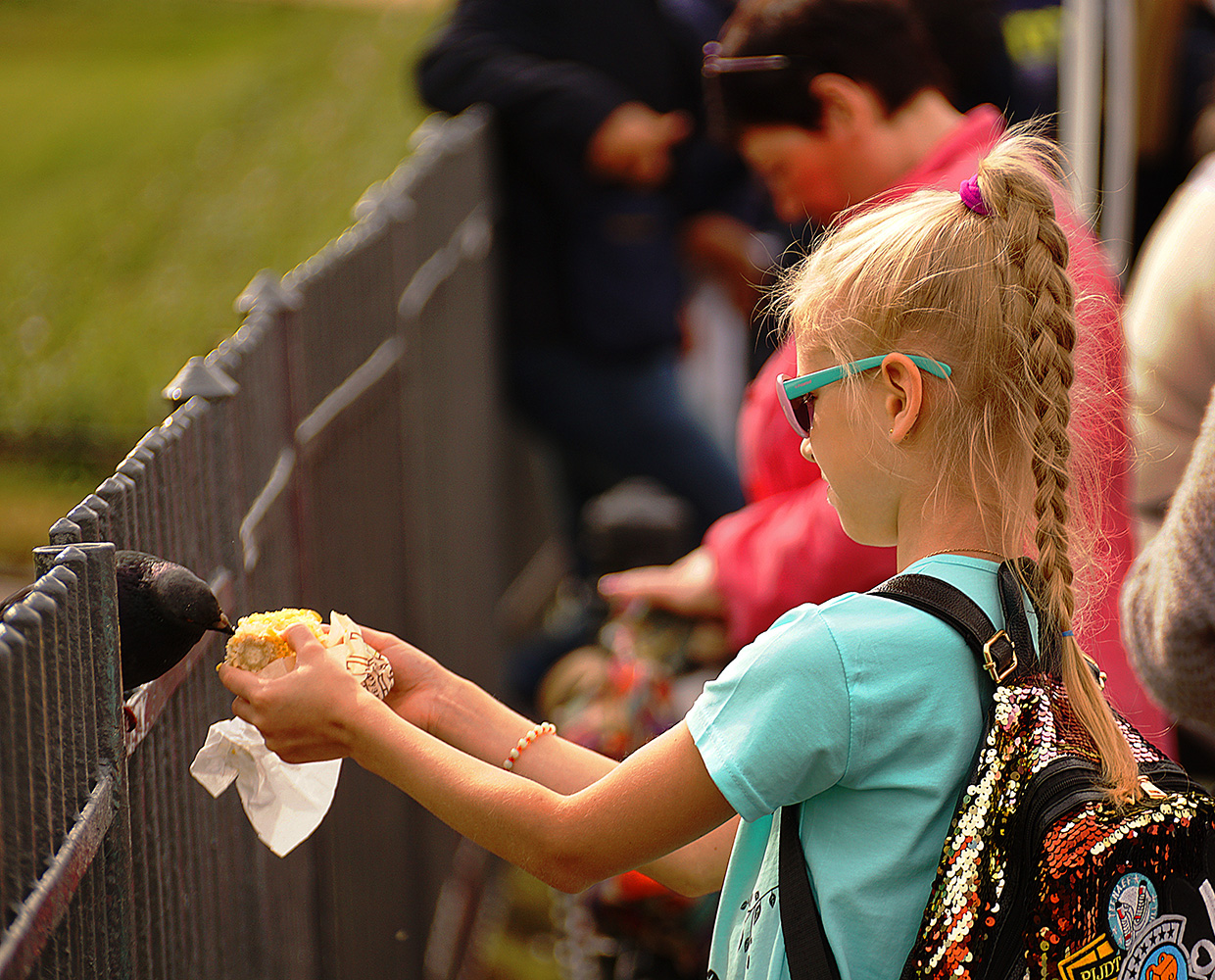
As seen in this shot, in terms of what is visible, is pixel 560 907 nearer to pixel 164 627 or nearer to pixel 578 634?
pixel 578 634

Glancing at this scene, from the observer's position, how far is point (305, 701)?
1451 millimetres

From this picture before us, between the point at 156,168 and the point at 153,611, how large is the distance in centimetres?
1240

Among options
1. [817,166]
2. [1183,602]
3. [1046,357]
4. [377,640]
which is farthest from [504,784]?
[817,166]

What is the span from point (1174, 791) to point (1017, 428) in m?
0.40

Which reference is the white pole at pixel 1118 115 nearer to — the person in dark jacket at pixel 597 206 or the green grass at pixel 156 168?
the person in dark jacket at pixel 597 206

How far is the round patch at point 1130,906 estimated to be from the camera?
129 cm

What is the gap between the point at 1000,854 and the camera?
1314 millimetres

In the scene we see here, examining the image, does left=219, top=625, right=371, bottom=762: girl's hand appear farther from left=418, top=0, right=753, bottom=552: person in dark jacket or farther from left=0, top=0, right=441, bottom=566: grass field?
left=0, top=0, right=441, bottom=566: grass field

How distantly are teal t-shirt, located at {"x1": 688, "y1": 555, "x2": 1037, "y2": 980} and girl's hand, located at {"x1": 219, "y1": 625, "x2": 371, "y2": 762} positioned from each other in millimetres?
371

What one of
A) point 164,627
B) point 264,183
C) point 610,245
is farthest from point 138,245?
point 164,627

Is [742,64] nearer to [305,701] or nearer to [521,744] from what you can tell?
[521,744]

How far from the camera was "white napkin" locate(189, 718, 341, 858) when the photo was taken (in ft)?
5.22

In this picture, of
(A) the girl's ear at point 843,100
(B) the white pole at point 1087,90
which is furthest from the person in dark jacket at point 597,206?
(A) the girl's ear at point 843,100

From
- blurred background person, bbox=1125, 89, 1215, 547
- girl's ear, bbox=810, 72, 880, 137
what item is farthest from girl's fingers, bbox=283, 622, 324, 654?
blurred background person, bbox=1125, 89, 1215, 547
